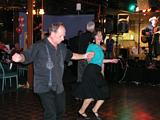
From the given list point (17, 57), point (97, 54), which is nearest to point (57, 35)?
point (17, 57)

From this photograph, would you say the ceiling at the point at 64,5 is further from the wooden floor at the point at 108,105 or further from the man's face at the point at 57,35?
the man's face at the point at 57,35

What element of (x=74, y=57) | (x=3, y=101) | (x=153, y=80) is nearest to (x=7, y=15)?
(x=153, y=80)

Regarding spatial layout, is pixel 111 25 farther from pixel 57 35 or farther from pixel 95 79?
pixel 57 35

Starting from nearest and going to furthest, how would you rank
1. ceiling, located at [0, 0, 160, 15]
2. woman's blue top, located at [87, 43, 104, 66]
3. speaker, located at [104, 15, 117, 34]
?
woman's blue top, located at [87, 43, 104, 66] < speaker, located at [104, 15, 117, 34] < ceiling, located at [0, 0, 160, 15]

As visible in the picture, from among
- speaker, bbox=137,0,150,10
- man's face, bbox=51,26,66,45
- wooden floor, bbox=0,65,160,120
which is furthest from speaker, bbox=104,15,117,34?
man's face, bbox=51,26,66,45

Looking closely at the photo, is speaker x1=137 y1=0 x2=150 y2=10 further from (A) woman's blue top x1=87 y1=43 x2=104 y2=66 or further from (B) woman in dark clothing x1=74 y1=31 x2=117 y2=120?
(A) woman's blue top x1=87 y1=43 x2=104 y2=66

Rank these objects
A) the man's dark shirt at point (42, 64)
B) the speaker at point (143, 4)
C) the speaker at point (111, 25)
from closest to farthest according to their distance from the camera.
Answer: the man's dark shirt at point (42, 64) → the speaker at point (111, 25) → the speaker at point (143, 4)

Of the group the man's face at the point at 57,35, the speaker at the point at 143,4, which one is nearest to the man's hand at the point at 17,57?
the man's face at the point at 57,35

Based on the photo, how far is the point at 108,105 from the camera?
7980mm

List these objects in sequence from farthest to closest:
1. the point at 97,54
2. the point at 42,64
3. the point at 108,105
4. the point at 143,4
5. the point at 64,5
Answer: the point at 64,5 < the point at 143,4 < the point at 108,105 < the point at 97,54 < the point at 42,64

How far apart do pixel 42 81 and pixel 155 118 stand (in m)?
3.15

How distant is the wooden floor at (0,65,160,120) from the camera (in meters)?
6.83

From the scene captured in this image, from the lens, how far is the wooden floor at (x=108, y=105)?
6.83m

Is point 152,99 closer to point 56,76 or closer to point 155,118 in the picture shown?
point 155,118
